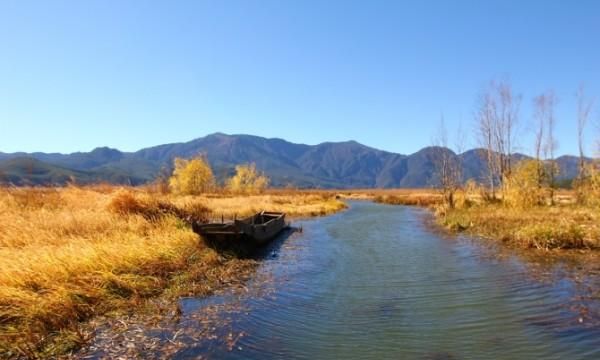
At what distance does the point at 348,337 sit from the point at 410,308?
10.00 ft

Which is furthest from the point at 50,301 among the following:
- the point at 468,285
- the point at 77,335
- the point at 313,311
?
the point at 468,285

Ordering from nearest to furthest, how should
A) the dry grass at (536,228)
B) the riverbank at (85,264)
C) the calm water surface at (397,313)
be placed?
the calm water surface at (397,313), the riverbank at (85,264), the dry grass at (536,228)

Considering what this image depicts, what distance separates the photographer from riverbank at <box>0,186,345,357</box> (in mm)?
8770

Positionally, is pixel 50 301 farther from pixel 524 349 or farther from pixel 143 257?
pixel 524 349

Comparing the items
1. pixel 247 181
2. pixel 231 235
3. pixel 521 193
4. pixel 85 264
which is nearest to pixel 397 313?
pixel 85 264

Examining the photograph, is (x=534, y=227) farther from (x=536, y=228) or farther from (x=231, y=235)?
(x=231, y=235)

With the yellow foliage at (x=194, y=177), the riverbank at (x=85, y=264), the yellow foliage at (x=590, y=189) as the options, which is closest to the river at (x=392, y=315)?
the riverbank at (x=85, y=264)

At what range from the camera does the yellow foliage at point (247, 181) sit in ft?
311

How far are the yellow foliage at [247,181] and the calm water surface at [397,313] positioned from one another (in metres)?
76.5

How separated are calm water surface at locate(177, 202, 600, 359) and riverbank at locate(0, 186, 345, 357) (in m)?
1.77

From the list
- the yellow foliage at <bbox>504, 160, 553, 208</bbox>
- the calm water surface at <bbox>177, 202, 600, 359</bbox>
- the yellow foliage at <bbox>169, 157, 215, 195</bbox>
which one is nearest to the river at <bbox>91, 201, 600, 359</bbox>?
the calm water surface at <bbox>177, 202, 600, 359</bbox>

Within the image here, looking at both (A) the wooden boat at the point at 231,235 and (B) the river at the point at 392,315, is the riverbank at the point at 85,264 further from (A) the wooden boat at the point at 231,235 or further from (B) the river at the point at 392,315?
(B) the river at the point at 392,315

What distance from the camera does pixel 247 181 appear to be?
9825cm

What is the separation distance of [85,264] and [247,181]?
86584mm
